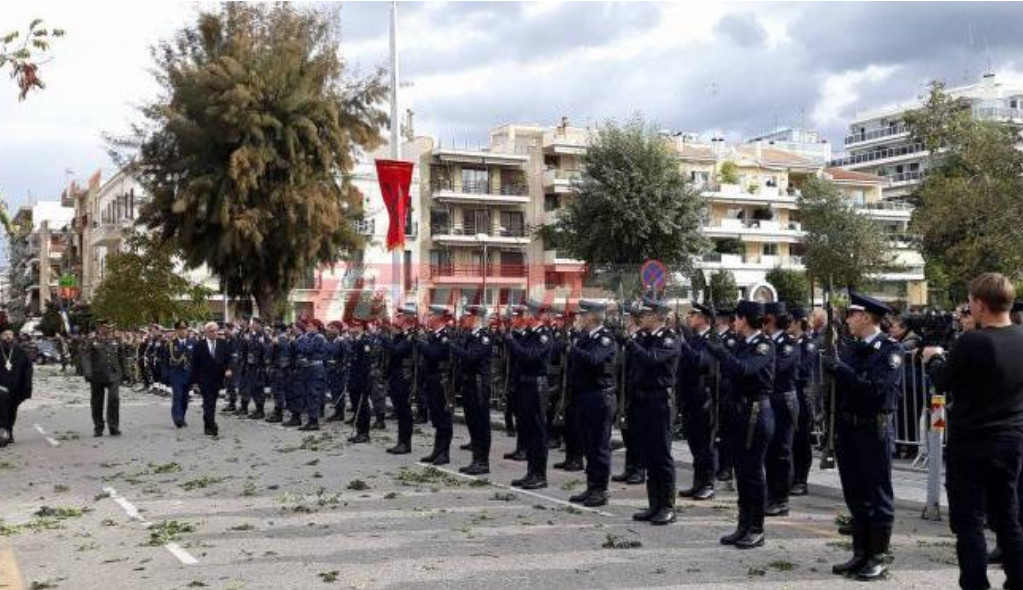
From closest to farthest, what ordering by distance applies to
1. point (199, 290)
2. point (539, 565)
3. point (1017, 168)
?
point (539, 565), point (1017, 168), point (199, 290)

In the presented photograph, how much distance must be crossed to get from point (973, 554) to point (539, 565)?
10.2 feet

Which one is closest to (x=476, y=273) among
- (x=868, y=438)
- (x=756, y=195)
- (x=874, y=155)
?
(x=756, y=195)

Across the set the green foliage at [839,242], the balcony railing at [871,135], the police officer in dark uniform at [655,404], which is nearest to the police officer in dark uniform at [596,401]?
the police officer in dark uniform at [655,404]

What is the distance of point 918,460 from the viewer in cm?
1338

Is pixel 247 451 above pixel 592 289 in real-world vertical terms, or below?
below

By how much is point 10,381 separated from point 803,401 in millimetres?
12671

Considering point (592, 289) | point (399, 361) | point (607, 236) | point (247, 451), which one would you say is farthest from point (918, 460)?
point (607, 236)

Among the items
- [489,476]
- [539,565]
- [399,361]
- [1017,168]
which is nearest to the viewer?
[539,565]

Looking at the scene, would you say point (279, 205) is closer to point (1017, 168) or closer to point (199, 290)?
point (199, 290)

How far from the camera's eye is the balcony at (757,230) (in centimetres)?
7138

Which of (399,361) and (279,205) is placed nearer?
(399,361)

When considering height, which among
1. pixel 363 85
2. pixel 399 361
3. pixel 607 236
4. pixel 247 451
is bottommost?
pixel 247 451

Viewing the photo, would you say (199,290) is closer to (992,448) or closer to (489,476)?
(489,476)

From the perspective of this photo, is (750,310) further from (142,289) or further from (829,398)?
(142,289)
